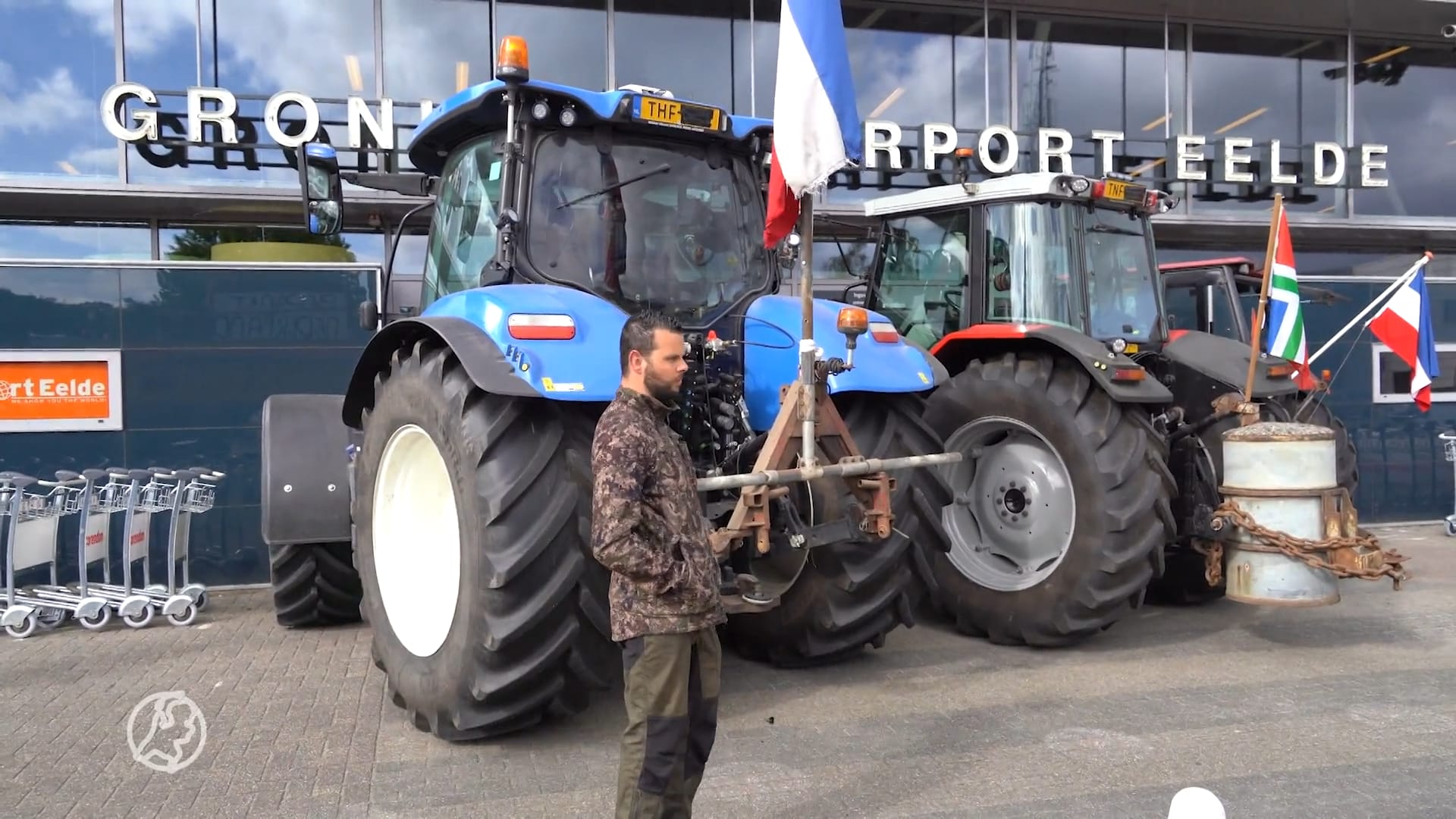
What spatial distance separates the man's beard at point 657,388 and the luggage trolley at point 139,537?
5036 millimetres

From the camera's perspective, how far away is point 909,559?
15.6ft

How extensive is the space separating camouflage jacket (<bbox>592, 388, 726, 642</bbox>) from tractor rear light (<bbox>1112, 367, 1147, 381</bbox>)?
329 centimetres

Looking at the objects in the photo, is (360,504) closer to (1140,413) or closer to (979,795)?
(979,795)

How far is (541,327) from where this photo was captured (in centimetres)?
390

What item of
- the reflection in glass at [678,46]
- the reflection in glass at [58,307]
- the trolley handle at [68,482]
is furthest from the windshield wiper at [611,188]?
the reflection in glass at [678,46]

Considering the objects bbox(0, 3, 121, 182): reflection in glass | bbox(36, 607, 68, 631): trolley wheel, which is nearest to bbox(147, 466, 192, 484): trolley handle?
bbox(36, 607, 68, 631): trolley wheel

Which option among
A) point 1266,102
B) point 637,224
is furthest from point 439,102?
point 1266,102

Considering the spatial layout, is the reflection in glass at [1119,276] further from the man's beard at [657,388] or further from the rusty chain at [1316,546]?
the man's beard at [657,388]

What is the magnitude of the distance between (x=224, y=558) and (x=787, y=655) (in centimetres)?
488

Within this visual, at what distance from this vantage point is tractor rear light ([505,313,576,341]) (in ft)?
12.7

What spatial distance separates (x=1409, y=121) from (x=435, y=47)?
1177 centimetres

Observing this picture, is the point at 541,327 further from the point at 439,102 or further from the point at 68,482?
the point at 439,102

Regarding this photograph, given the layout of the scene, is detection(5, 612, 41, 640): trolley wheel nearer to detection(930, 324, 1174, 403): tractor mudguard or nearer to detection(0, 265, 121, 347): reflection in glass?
detection(0, 265, 121, 347): reflection in glass

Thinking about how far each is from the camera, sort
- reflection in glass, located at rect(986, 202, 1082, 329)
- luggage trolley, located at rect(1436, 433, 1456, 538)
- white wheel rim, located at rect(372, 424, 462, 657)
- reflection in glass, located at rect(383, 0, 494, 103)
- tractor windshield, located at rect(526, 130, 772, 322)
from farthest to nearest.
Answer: luggage trolley, located at rect(1436, 433, 1456, 538), reflection in glass, located at rect(383, 0, 494, 103), reflection in glass, located at rect(986, 202, 1082, 329), tractor windshield, located at rect(526, 130, 772, 322), white wheel rim, located at rect(372, 424, 462, 657)
